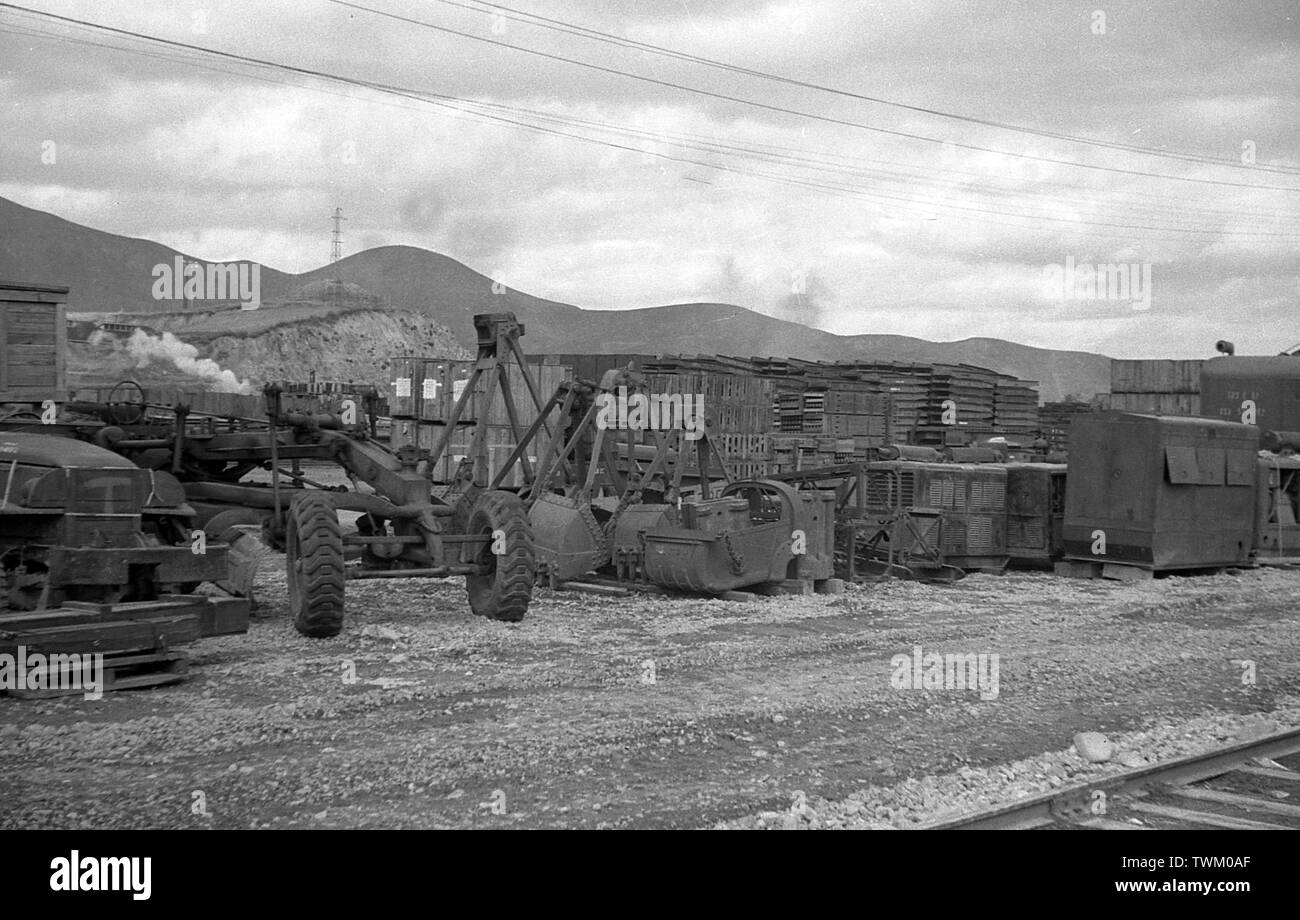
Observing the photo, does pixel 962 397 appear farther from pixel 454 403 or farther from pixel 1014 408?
pixel 454 403

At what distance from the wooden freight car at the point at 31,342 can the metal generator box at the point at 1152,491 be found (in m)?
14.5

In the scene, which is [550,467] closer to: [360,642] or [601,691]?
[360,642]

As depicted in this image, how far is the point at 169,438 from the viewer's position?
42.3ft

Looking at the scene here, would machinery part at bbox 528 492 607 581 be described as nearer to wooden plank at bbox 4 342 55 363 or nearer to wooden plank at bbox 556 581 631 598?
wooden plank at bbox 556 581 631 598

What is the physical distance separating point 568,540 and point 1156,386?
29577 millimetres

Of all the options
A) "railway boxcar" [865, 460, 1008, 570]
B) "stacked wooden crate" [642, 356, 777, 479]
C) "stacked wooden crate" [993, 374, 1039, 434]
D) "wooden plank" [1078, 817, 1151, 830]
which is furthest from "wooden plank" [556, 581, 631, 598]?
"stacked wooden crate" [993, 374, 1039, 434]

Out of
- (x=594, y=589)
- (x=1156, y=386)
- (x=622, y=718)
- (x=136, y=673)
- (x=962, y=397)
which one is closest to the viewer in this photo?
(x=622, y=718)

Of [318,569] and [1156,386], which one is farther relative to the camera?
[1156,386]

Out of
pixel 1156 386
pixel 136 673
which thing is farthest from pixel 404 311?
pixel 136 673

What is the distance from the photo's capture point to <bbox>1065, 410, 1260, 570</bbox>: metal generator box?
61.7 ft

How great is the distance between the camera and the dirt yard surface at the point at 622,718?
21.9 feet

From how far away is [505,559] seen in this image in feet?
40.8

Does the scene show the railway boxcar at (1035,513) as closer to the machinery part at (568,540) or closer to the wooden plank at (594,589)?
the wooden plank at (594,589)
